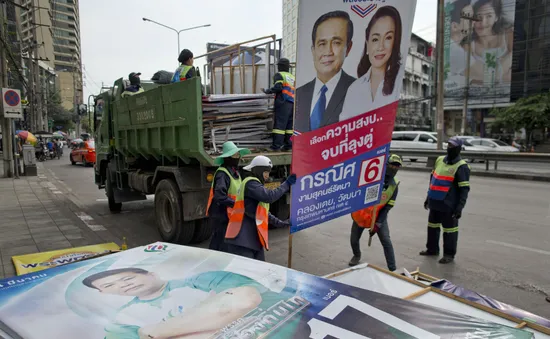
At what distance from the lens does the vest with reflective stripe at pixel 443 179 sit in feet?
16.6

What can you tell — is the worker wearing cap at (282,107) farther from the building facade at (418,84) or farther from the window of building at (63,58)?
the window of building at (63,58)

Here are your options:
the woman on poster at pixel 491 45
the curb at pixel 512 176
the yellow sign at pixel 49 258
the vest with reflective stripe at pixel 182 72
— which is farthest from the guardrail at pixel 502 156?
the woman on poster at pixel 491 45

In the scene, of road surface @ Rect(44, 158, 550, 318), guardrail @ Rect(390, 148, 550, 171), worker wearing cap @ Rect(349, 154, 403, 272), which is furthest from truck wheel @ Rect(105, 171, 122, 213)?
guardrail @ Rect(390, 148, 550, 171)

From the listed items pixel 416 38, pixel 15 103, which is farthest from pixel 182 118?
pixel 416 38

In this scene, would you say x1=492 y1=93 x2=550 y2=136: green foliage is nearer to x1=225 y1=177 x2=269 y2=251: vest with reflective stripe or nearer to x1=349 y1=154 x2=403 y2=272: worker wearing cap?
x1=349 y1=154 x2=403 y2=272: worker wearing cap

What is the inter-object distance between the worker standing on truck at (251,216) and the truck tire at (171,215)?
2.05 meters

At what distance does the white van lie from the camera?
2248cm

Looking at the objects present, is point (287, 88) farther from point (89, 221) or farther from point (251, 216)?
point (89, 221)

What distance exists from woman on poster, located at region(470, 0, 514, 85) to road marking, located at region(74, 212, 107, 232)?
128 feet

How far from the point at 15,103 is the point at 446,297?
16.0 m

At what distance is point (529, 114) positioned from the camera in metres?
26.4

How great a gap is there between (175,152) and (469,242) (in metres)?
4.62

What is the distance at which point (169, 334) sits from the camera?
1494 millimetres

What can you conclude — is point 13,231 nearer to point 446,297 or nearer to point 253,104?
point 253,104
